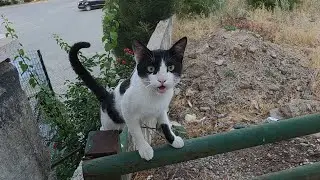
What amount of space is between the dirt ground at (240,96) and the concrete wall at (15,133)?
107 centimetres

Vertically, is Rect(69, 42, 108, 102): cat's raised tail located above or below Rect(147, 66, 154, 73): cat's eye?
below

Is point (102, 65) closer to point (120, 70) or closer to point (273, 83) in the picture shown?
point (120, 70)

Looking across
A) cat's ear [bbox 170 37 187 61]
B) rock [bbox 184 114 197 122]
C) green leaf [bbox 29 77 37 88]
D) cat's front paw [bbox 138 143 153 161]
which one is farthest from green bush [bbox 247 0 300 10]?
cat's front paw [bbox 138 143 153 161]

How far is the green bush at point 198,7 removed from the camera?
6504 millimetres

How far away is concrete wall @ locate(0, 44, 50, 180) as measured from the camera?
4.50 ft

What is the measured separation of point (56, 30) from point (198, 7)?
739 cm

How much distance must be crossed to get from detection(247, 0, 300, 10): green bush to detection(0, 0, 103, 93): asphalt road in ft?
11.4

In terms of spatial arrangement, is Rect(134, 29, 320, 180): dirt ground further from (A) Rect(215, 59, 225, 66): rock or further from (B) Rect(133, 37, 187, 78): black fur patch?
(B) Rect(133, 37, 187, 78): black fur patch

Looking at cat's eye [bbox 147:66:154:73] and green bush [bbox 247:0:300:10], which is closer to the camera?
cat's eye [bbox 147:66:154:73]

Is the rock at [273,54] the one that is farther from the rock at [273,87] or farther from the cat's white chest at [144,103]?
the cat's white chest at [144,103]

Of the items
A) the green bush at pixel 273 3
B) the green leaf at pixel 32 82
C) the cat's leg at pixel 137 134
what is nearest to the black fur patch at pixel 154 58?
the cat's leg at pixel 137 134

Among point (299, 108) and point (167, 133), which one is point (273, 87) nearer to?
point (299, 108)

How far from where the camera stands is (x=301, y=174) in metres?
1.34

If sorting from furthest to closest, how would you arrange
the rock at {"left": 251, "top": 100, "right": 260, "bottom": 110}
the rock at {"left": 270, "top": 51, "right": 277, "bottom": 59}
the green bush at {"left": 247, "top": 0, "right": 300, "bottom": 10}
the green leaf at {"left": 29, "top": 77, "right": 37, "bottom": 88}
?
the green bush at {"left": 247, "top": 0, "right": 300, "bottom": 10}, the rock at {"left": 270, "top": 51, "right": 277, "bottom": 59}, the rock at {"left": 251, "top": 100, "right": 260, "bottom": 110}, the green leaf at {"left": 29, "top": 77, "right": 37, "bottom": 88}
